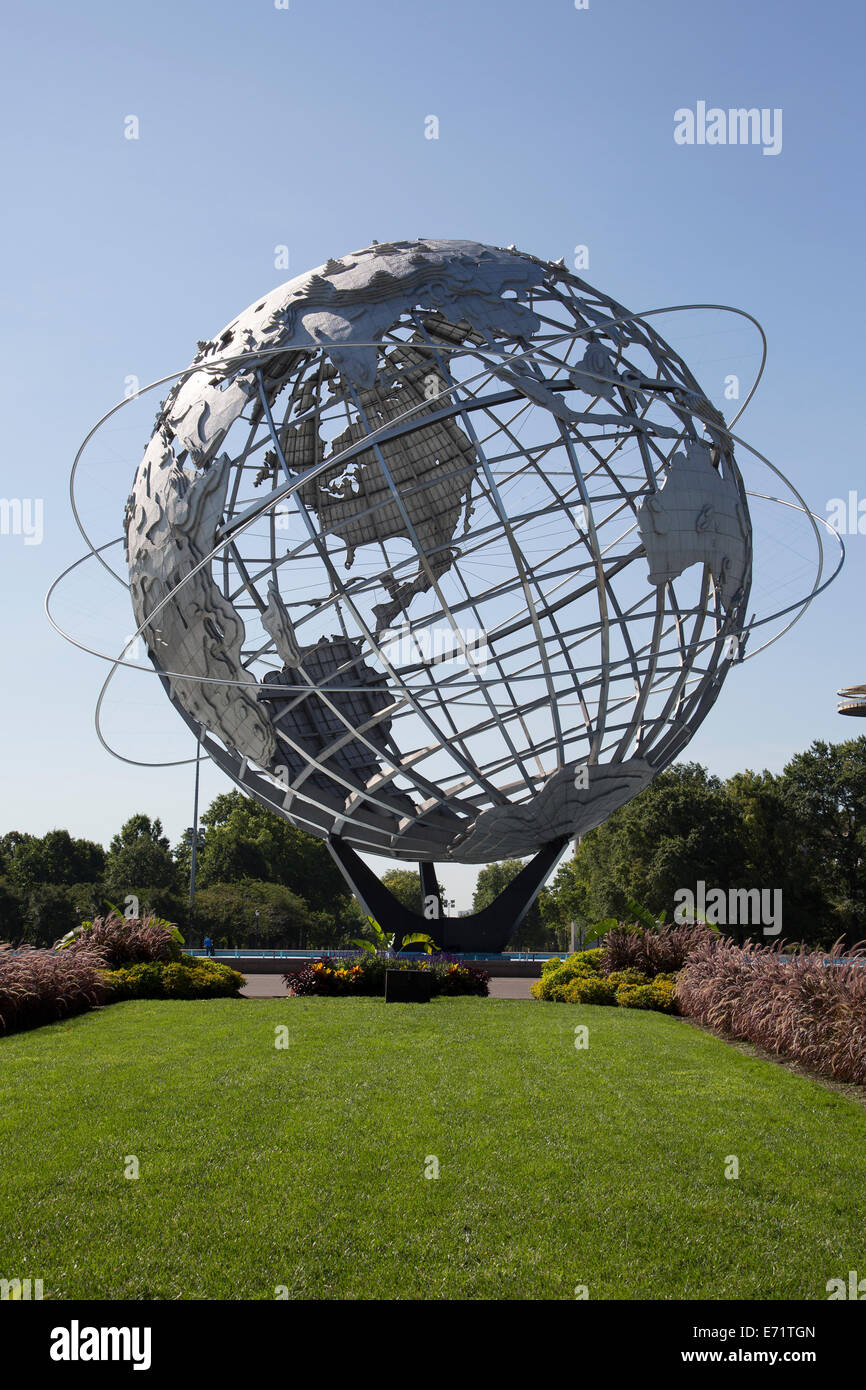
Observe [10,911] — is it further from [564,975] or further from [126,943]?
[564,975]

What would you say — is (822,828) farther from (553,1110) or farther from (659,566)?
(553,1110)

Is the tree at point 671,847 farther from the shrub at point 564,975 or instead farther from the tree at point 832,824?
the shrub at point 564,975

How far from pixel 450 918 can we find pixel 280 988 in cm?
360

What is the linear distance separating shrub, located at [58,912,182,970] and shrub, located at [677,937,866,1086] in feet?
30.6

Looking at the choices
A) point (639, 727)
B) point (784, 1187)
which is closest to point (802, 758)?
point (639, 727)

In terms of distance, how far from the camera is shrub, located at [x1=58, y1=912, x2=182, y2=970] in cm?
1845

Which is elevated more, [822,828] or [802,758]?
[802,758]

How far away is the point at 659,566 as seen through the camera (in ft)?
55.3

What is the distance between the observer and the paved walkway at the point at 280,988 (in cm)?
1858

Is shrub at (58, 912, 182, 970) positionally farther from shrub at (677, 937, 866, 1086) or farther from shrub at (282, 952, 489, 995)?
shrub at (677, 937, 866, 1086)

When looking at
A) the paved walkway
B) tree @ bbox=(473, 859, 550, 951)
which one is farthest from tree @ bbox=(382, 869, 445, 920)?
the paved walkway

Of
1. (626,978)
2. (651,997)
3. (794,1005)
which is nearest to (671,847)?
(626,978)
